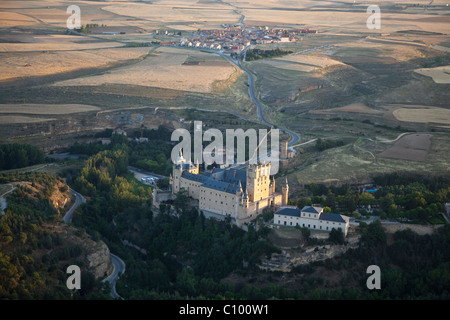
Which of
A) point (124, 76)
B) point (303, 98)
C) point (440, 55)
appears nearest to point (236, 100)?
point (303, 98)

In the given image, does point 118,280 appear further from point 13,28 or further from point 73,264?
point 13,28

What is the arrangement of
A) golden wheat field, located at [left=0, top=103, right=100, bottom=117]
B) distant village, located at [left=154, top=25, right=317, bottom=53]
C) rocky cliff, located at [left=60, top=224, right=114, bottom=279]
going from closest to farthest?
rocky cliff, located at [left=60, top=224, right=114, bottom=279]
golden wheat field, located at [left=0, top=103, right=100, bottom=117]
distant village, located at [left=154, top=25, right=317, bottom=53]

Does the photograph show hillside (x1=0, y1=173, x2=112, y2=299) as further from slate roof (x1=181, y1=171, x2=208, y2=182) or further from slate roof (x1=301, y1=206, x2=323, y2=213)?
slate roof (x1=301, y1=206, x2=323, y2=213)

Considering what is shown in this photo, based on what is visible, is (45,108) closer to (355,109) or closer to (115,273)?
(355,109)

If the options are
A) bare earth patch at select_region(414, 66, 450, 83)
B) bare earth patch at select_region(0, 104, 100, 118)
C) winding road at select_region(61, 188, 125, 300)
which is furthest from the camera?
bare earth patch at select_region(414, 66, 450, 83)

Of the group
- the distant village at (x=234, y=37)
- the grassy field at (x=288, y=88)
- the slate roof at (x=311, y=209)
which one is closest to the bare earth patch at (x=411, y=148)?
the grassy field at (x=288, y=88)

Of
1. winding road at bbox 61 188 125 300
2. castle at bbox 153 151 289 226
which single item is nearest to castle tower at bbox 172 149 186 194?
castle at bbox 153 151 289 226
